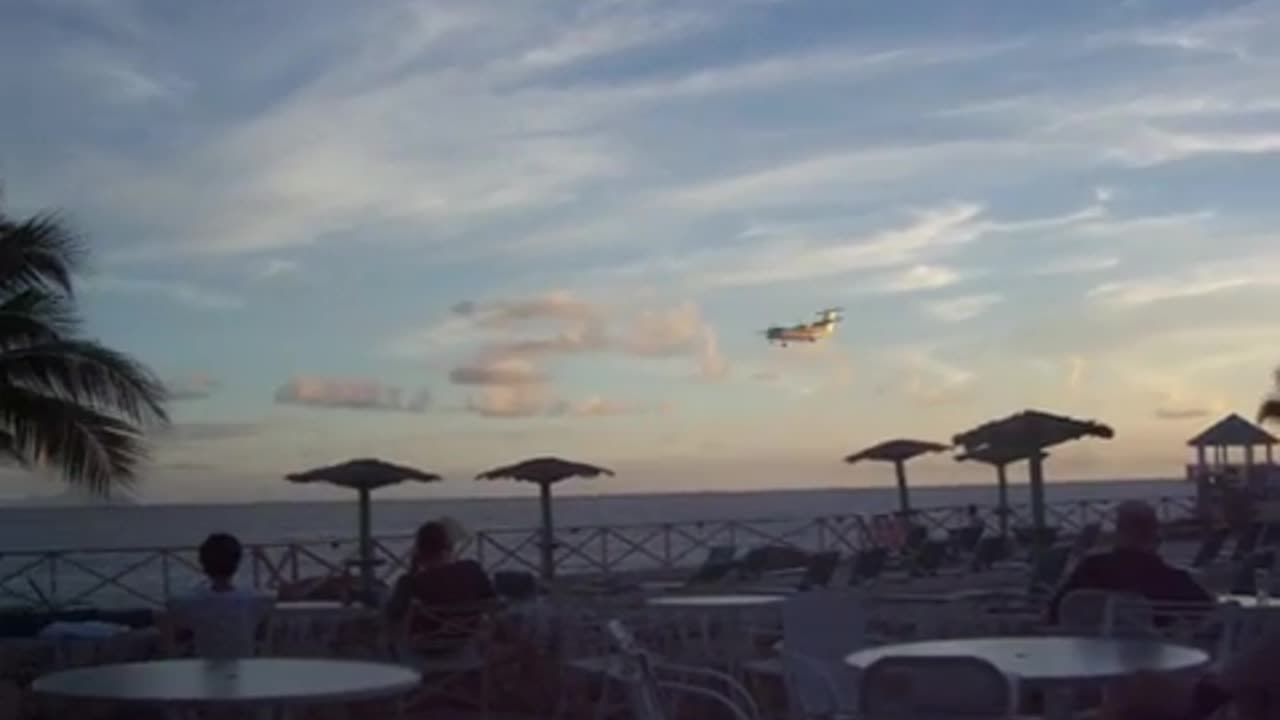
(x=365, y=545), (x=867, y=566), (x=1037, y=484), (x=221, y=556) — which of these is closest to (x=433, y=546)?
(x=221, y=556)

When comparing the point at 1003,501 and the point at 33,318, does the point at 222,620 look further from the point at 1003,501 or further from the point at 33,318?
the point at 1003,501

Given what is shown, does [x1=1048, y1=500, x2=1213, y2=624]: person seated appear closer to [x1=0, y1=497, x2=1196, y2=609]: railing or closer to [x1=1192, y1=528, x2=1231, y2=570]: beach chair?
[x1=0, y1=497, x2=1196, y2=609]: railing

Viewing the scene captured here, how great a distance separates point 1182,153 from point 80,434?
304 inches

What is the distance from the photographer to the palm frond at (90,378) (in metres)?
12.8

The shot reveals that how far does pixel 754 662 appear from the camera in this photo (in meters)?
7.78

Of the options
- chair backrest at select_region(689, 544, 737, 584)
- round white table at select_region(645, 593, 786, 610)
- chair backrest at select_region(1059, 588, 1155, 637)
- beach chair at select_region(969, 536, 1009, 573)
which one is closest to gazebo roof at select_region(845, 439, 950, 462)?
beach chair at select_region(969, 536, 1009, 573)

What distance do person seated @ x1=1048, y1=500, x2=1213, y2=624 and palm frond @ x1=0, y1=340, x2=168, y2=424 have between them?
7.28m

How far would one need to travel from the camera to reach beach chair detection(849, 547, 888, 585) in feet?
50.2

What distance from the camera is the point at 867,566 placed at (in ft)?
50.5

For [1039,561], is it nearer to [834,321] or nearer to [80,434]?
[80,434]

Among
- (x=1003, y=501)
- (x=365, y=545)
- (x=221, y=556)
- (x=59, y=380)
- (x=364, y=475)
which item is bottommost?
(x=221, y=556)

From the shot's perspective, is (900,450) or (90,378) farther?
(900,450)

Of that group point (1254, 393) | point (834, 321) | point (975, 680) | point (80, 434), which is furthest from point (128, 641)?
point (1254, 393)

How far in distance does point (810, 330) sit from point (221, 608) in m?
19.3
